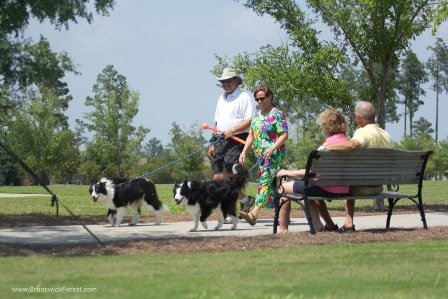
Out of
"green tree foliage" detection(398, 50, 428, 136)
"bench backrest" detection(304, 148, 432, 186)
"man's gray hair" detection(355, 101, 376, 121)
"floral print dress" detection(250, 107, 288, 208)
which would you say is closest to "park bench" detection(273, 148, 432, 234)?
"bench backrest" detection(304, 148, 432, 186)

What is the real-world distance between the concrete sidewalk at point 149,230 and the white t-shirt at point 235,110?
5.41 feet

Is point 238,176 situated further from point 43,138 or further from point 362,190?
point 43,138

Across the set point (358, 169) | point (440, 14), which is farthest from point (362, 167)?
point (440, 14)

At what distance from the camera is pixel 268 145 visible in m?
11.3

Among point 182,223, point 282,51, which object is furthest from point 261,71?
point 182,223

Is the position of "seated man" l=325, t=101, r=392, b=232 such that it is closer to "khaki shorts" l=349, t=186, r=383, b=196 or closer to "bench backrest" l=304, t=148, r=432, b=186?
"khaki shorts" l=349, t=186, r=383, b=196

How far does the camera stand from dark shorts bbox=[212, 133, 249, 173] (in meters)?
12.2

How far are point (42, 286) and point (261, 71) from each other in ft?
38.3

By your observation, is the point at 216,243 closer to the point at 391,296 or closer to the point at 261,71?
the point at 391,296

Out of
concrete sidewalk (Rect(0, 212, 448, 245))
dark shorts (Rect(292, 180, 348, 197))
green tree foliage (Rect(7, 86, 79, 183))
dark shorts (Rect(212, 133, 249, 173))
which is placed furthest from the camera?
green tree foliage (Rect(7, 86, 79, 183))

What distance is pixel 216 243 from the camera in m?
8.92

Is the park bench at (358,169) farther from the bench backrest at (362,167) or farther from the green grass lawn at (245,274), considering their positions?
the green grass lawn at (245,274)

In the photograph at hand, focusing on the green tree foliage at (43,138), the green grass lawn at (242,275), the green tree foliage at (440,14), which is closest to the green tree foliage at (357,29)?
the green tree foliage at (440,14)

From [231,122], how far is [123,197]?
2094mm
